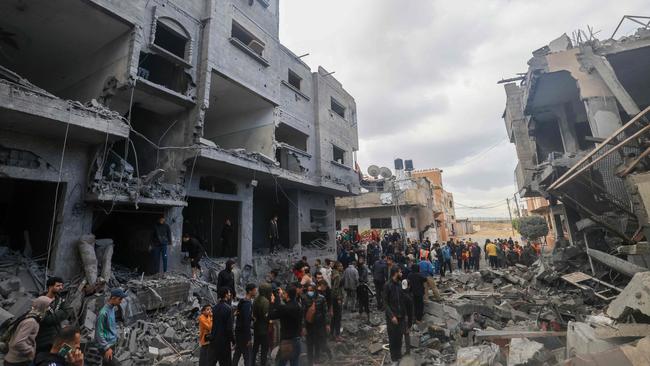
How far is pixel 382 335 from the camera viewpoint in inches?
311

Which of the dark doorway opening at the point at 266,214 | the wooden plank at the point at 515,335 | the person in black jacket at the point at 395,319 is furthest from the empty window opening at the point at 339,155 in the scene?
the wooden plank at the point at 515,335

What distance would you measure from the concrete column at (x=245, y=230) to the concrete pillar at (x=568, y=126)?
13.4m

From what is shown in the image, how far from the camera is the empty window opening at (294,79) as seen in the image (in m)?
16.4

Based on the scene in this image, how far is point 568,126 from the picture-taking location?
12.7m

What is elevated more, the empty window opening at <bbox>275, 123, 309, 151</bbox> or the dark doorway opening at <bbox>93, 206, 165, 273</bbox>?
the empty window opening at <bbox>275, 123, 309, 151</bbox>

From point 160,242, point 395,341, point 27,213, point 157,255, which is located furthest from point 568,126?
point 27,213

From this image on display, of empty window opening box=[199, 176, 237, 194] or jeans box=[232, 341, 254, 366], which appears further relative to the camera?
empty window opening box=[199, 176, 237, 194]

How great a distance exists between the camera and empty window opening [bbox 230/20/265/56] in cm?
1276

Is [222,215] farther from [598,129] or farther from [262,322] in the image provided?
[598,129]

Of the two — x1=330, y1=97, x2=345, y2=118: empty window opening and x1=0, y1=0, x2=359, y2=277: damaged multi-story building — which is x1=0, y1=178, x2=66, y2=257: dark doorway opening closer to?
x1=0, y1=0, x2=359, y2=277: damaged multi-story building

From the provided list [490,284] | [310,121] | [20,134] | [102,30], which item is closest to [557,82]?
[490,284]

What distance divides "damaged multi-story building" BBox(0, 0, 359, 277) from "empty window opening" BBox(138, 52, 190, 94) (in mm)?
59

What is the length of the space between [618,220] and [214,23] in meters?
14.0

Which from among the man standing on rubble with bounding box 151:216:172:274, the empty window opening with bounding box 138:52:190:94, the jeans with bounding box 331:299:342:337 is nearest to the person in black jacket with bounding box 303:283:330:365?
the jeans with bounding box 331:299:342:337
